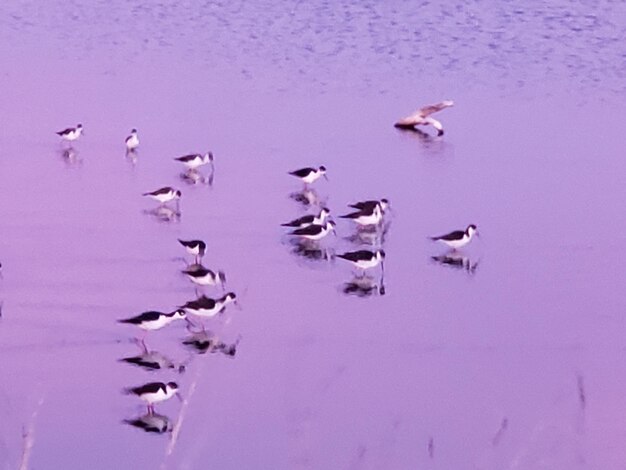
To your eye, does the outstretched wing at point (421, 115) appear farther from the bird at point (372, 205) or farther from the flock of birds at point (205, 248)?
the bird at point (372, 205)

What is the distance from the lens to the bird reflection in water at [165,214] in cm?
1639

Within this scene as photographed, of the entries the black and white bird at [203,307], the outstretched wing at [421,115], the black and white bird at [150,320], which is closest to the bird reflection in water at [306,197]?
A: the outstretched wing at [421,115]

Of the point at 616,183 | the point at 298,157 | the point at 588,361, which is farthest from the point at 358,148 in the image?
the point at 588,361

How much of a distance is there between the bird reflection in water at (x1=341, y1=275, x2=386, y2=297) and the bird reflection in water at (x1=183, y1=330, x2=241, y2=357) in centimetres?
179

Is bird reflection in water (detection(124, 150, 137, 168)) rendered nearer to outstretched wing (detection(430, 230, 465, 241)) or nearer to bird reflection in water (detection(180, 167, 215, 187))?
bird reflection in water (detection(180, 167, 215, 187))

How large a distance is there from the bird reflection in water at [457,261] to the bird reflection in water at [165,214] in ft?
9.80

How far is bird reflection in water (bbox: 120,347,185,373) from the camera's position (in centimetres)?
1212

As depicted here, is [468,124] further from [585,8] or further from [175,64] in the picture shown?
[585,8]

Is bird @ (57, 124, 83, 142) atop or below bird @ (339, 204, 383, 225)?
below

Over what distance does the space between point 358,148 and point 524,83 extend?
568 cm

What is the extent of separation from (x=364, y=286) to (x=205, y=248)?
5.65 ft

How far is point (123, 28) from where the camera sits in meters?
29.5

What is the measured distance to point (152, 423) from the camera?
11.1 metres

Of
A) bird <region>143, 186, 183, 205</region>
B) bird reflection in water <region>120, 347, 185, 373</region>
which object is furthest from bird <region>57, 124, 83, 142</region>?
bird reflection in water <region>120, 347, 185, 373</region>
